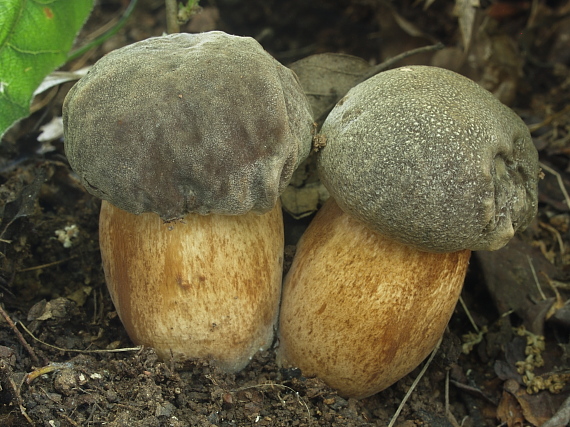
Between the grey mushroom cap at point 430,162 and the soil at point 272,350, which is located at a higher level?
the grey mushroom cap at point 430,162

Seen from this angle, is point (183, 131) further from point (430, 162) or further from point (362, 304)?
point (362, 304)

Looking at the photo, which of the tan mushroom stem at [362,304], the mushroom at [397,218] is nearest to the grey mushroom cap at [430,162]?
the mushroom at [397,218]

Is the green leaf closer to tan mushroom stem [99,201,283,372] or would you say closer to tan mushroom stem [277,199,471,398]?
tan mushroom stem [99,201,283,372]

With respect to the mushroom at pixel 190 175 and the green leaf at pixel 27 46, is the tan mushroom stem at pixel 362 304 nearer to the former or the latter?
the mushroom at pixel 190 175

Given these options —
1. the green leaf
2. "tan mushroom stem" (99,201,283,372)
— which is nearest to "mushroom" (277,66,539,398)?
"tan mushroom stem" (99,201,283,372)

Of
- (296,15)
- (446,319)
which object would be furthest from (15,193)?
(296,15)
